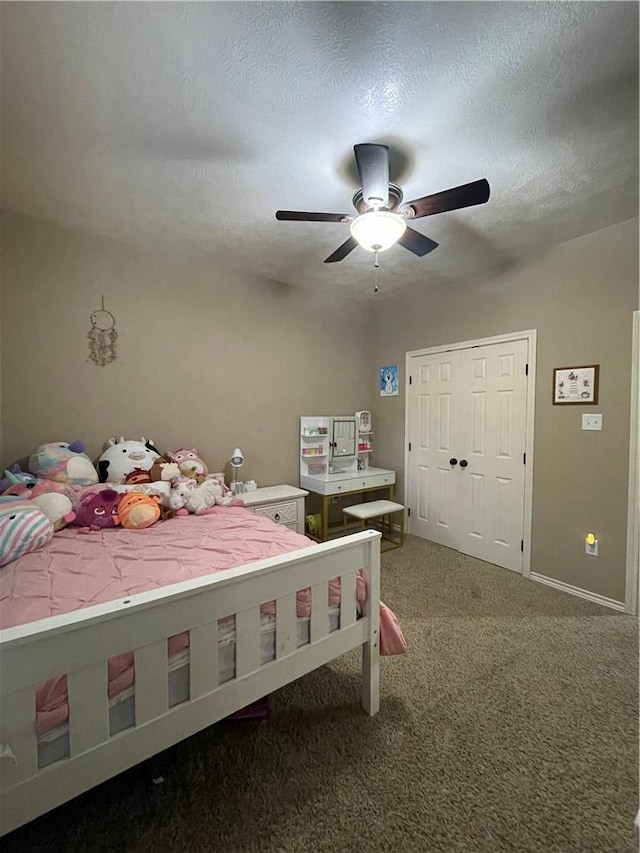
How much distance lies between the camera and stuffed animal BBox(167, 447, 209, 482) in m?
2.63

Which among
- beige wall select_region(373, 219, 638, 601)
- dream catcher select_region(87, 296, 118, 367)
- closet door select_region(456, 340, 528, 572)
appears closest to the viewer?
beige wall select_region(373, 219, 638, 601)

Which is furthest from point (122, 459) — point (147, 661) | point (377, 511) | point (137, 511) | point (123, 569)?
point (377, 511)

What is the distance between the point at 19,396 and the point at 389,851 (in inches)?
114

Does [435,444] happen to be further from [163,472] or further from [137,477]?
[137,477]

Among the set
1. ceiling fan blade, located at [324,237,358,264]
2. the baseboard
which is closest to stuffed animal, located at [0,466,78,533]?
ceiling fan blade, located at [324,237,358,264]

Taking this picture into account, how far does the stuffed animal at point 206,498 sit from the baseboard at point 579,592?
7.81 feet

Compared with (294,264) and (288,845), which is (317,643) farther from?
(294,264)

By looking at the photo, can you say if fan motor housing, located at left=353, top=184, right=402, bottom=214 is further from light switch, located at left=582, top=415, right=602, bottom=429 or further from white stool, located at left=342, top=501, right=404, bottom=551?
white stool, located at left=342, top=501, right=404, bottom=551

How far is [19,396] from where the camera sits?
2256 millimetres

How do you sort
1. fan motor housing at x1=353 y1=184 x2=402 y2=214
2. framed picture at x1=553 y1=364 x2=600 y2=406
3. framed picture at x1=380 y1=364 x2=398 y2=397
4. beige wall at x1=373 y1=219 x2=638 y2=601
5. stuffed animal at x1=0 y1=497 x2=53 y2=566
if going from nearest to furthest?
stuffed animal at x1=0 y1=497 x2=53 y2=566 → fan motor housing at x1=353 y1=184 x2=402 y2=214 → beige wall at x1=373 y1=219 x2=638 y2=601 → framed picture at x1=553 y1=364 x2=600 y2=406 → framed picture at x1=380 y1=364 x2=398 y2=397

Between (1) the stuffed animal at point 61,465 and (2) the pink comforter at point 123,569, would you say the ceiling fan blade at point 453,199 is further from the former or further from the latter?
(1) the stuffed animal at point 61,465

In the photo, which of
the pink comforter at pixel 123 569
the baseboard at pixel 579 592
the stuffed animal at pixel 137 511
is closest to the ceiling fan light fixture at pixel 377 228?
the pink comforter at pixel 123 569

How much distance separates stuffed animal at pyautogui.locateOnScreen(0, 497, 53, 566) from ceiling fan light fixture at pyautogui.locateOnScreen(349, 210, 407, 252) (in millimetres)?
2117

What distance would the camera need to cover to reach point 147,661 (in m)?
0.96
